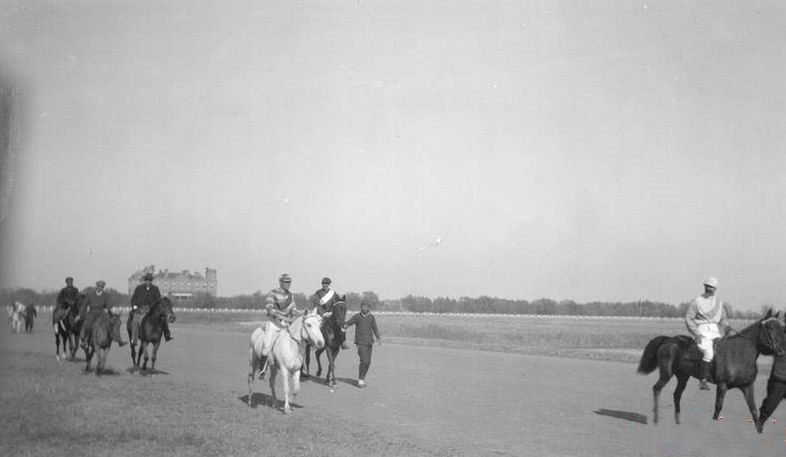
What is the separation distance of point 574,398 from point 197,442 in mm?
9088

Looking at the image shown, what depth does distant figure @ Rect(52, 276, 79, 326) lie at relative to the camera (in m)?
22.6

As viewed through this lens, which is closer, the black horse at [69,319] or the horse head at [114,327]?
the horse head at [114,327]

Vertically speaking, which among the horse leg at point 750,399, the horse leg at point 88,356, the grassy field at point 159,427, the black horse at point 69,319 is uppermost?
the black horse at point 69,319

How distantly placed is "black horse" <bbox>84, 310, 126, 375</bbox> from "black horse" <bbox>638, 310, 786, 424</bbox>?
1292 centimetres

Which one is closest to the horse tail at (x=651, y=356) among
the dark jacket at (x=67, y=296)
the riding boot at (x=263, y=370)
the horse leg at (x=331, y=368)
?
the horse leg at (x=331, y=368)

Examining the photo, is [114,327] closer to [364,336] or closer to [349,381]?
[349,381]

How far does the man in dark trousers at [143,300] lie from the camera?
19.5 m

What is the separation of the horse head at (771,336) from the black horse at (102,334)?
1450 centimetres

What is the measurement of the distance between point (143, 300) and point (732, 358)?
45.8 feet

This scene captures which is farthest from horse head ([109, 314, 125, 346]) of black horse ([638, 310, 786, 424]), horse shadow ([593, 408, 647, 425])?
black horse ([638, 310, 786, 424])

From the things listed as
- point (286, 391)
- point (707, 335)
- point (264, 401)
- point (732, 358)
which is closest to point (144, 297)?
point (264, 401)

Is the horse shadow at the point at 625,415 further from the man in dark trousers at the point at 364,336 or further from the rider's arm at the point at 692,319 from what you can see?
the man in dark trousers at the point at 364,336

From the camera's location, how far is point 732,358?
12.6 meters

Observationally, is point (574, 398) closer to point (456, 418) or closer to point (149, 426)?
point (456, 418)
